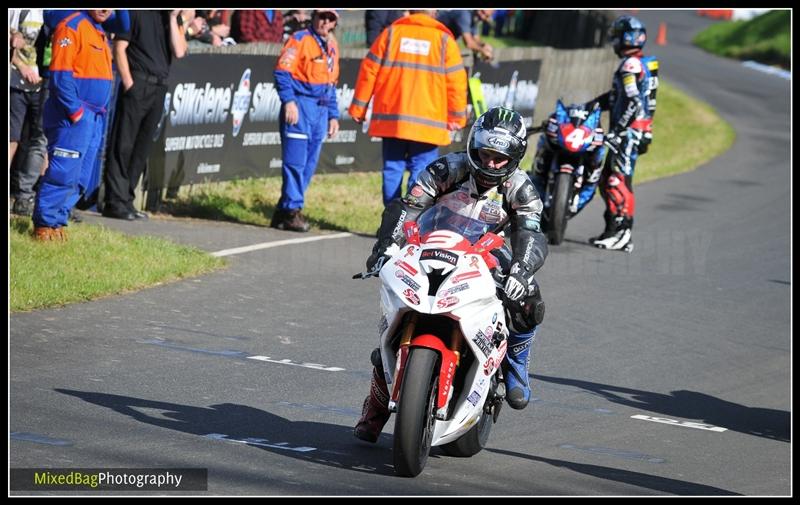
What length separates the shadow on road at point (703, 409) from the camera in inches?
344

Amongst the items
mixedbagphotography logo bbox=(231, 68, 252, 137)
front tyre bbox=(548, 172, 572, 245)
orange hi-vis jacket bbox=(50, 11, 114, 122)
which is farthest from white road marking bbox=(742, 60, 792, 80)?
orange hi-vis jacket bbox=(50, 11, 114, 122)

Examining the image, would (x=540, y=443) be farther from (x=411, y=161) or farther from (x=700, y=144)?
(x=700, y=144)

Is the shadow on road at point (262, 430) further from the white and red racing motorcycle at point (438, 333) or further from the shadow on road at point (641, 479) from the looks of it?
the shadow on road at point (641, 479)

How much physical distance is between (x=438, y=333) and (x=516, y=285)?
0.45 metres

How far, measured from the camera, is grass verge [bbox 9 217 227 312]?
1022cm

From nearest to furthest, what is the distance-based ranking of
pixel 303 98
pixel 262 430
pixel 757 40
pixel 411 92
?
pixel 262 430 → pixel 411 92 → pixel 303 98 → pixel 757 40

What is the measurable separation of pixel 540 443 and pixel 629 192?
25.5 feet

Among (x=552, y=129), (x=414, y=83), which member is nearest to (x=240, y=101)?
(x=414, y=83)

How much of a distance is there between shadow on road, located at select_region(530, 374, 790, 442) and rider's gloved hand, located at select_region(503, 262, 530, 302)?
248 centimetres

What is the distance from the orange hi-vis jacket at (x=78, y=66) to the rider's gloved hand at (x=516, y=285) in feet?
18.3

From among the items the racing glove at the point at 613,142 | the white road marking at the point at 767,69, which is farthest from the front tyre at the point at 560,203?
the white road marking at the point at 767,69

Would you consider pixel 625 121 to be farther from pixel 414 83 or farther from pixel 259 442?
pixel 259 442

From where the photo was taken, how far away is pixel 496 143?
7035mm
